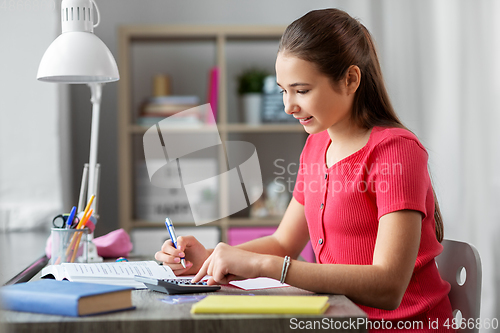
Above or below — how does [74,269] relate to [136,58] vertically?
below

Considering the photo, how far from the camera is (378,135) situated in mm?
1026

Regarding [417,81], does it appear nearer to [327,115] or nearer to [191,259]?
[327,115]

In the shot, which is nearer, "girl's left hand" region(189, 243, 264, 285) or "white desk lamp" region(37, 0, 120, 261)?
"girl's left hand" region(189, 243, 264, 285)

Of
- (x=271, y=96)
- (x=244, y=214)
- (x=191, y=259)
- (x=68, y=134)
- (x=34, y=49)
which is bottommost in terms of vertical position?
(x=244, y=214)

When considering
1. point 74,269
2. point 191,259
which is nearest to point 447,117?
point 191,259

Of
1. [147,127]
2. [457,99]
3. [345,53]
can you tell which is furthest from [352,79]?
[147,127]

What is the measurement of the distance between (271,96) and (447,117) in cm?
92

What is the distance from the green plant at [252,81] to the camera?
2.61 metres

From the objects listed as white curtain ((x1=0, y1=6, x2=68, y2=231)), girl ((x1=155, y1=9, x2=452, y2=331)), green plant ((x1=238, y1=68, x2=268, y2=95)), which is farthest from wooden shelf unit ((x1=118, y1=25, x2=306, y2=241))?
girl ((x1=155, y1=9, x2=452, y2=331))

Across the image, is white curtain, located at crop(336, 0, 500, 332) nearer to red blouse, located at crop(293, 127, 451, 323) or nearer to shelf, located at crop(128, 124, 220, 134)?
red blouse, located at crop(293, 127, 451, 323)

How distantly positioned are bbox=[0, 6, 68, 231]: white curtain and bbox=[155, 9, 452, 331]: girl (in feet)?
2.85

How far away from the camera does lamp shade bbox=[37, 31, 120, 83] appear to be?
3.67 feet

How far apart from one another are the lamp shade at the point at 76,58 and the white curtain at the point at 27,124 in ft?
1.33

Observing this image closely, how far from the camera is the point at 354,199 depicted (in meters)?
1.02
